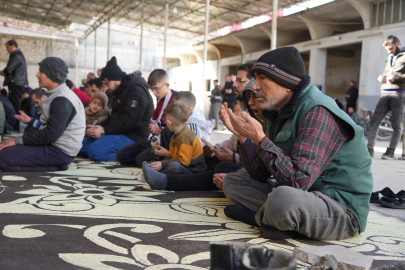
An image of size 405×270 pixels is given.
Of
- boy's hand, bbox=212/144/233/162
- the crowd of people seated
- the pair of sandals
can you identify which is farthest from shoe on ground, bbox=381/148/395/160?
boy's hand, bbox=212/144/233/162

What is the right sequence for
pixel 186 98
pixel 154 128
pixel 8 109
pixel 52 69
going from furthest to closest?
pixel 8 109 < pixel 154 128 < pixel 186 98 < pixel 52 69

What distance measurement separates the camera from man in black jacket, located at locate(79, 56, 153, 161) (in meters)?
4.93

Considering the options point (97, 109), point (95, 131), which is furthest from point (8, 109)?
point (95, 131)

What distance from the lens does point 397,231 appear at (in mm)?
2297

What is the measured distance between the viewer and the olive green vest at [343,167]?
198 cm

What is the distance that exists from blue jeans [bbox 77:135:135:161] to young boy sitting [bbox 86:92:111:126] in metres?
0.82

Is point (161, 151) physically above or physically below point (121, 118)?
below

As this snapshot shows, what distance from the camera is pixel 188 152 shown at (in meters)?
3.42

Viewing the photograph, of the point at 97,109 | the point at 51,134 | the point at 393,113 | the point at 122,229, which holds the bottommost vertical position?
the point at 122,229

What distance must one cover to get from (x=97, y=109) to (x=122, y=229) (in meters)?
4.07

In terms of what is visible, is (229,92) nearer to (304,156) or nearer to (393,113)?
(393,113)

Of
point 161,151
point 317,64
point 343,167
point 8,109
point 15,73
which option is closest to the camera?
point 343,167

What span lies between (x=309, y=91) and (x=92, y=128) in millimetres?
3767

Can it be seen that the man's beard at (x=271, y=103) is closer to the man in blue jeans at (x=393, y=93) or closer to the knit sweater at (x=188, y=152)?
the knit sweater at (x=188, y=152)
